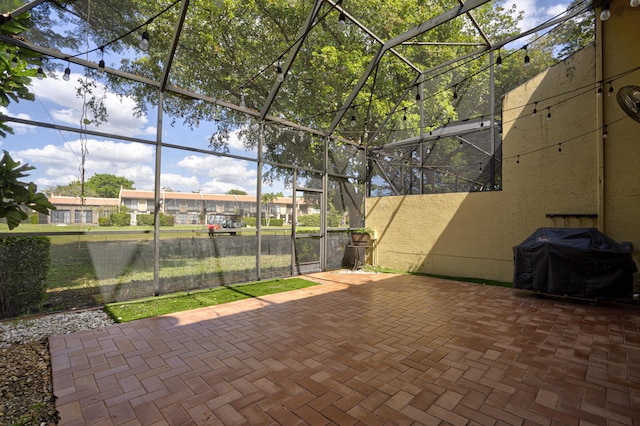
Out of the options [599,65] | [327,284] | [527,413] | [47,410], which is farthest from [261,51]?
[527,413]

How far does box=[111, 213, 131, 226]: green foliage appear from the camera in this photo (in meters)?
4.17

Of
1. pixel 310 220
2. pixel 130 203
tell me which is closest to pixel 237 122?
pixel 130 203

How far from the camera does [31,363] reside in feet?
8.27

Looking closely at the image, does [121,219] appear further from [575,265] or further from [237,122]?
[575,265]

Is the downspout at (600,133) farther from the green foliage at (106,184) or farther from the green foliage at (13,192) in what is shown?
the green foliage at (106,184)

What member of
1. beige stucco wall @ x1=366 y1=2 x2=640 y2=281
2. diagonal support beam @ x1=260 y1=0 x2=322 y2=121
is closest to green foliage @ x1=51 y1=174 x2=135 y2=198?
diagonal support beam @ x1=260 y1=0 x2=322 y2=121

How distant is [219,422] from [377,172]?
7.21 meters

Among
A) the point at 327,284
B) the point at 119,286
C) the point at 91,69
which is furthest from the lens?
the point at 327,284

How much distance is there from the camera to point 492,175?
633 cm

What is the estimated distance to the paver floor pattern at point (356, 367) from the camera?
1.86m

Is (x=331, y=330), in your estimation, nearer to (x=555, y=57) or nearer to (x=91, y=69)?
(x=91, y=69)

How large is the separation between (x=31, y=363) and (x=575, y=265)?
662 centimetres

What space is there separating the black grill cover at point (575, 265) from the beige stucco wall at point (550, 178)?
34.7 inches

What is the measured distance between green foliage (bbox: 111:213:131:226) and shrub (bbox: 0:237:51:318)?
28.7 inches
